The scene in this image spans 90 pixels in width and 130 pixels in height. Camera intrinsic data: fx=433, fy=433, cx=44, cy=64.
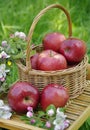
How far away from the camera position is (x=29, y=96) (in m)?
1.74

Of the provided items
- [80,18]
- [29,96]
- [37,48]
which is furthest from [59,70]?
[80,18]

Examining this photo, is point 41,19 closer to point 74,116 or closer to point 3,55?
point 3,55

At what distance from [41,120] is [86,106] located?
0.72 ft

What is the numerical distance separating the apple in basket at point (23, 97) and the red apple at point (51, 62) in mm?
104

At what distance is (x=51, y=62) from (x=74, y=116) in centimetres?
24

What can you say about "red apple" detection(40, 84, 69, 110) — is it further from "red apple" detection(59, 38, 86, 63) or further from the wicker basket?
"red apple" detection(59, 38, 86, 63)

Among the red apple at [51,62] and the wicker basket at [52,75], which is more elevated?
the red apple at [51,62]

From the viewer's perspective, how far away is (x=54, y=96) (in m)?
1.71

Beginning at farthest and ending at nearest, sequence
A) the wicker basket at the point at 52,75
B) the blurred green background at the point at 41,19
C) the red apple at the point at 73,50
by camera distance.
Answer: the blurred green background at the point at 41,19
the red apple at the point at 73,50
the wicker basket at the point at 52,75

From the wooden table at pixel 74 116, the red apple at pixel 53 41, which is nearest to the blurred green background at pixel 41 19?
the red apple at pixel 53 41

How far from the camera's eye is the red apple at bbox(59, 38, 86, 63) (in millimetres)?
1865

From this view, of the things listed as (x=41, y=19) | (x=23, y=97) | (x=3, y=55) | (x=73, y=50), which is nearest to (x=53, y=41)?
(x=73, y=50)

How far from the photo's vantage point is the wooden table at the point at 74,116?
5.40 feet

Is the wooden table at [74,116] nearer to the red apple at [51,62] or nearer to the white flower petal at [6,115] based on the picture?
the white flower petal at [6,115]
